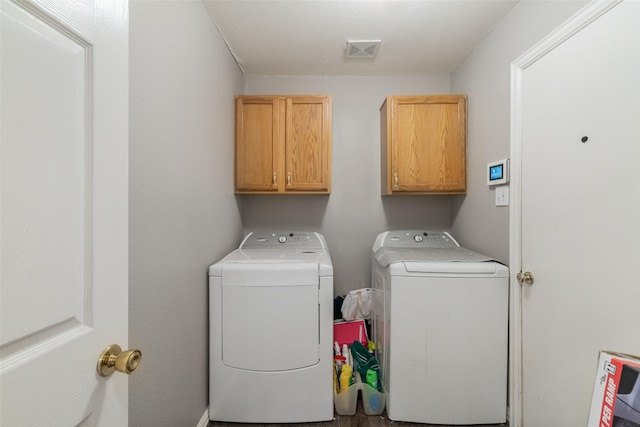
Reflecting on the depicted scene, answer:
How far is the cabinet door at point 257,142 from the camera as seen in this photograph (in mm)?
1971

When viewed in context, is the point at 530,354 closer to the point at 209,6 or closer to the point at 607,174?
the point at 607,174

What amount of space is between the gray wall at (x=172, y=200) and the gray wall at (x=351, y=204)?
0.72 m

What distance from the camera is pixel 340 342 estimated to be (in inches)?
76.6

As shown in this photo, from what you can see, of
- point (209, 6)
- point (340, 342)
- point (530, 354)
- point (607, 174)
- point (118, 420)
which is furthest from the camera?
point (340, 342)

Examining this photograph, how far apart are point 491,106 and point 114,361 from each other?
7.03 feet

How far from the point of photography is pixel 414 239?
2143mm

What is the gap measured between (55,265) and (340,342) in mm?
1860

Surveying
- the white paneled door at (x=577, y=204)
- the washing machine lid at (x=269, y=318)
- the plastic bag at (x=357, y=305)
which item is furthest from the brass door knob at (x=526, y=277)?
the washing machine lid at (x=269, y=318)

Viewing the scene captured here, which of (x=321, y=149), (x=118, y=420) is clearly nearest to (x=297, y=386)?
(x=118, y=420)

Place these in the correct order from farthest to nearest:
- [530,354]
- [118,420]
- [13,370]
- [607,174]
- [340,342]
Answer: [340,342], [530,354], [607,174], [118,420], [13,370]

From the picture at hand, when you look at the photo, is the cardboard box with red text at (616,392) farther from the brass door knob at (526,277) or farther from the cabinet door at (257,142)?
the cabinet door at (257,142)

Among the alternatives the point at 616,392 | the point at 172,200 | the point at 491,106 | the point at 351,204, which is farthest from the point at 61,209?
the point at 491,106

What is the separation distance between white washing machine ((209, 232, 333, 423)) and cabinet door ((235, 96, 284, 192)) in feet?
2.47

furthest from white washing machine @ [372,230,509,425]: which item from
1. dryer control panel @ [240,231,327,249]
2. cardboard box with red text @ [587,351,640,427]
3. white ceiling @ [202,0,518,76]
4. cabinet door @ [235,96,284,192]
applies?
white ceiling @ [202,0,518,76]
